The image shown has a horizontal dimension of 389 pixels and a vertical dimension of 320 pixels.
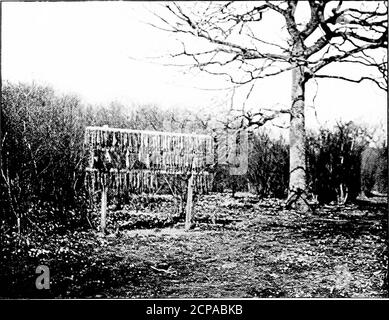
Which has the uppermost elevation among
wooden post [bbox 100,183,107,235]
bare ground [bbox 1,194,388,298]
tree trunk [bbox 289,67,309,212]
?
tree trunk [bbox 289,67,309,212]

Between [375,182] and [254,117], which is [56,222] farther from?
[375,182]

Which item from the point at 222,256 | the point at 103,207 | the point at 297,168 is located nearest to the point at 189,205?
the point at 222,256

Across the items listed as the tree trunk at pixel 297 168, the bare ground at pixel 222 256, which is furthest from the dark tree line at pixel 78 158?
the bare ground at pixel 222 256

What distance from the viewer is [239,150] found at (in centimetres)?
327

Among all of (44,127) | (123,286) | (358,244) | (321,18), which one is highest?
(321,18)

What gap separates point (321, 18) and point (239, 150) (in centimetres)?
95

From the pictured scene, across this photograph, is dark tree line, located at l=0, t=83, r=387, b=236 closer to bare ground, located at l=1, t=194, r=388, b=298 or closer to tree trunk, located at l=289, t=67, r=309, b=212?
tree trunk, located at l=289, t=67, r=309, b=212

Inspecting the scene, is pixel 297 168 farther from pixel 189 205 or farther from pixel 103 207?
pixel 103 207

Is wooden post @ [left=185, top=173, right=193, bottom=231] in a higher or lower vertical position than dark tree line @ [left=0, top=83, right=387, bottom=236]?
lower

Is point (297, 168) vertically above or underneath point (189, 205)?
above

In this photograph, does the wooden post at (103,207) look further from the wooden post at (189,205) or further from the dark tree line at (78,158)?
the wooden post at (189,205)

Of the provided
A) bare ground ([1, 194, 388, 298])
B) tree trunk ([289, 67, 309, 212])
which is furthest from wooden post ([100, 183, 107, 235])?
tree trunk ([289, 67, 309, 212])

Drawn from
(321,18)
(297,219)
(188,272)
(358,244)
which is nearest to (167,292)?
(188,272)
